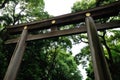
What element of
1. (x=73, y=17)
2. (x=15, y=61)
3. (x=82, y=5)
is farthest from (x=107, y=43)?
(x=15, y=61)

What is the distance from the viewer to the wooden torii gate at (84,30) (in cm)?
396

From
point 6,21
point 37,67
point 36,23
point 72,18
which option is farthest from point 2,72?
point 72,18

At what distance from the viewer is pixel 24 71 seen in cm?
1127

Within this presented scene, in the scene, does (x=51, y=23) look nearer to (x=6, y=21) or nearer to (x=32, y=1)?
(x=6, y=21)

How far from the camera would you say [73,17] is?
5820 millimetres

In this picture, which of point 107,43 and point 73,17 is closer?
point 73,17

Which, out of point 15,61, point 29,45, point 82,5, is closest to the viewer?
point 15,61

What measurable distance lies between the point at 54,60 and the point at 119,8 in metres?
13.5

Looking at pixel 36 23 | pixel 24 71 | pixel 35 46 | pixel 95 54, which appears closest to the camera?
pixel 95 54

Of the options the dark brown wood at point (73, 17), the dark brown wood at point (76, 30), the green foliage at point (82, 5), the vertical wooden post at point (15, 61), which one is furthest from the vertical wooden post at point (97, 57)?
the green foliage at point (82, 5)

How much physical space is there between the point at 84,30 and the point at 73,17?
0.81m

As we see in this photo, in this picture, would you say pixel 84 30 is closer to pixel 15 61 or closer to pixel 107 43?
pixel 15 61

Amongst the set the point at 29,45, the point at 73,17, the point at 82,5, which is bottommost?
the point at 73,17

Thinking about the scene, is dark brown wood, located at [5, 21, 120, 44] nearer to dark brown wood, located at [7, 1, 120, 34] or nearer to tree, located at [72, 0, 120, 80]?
dark brown wood, located at [7, 1, 120, 34]
